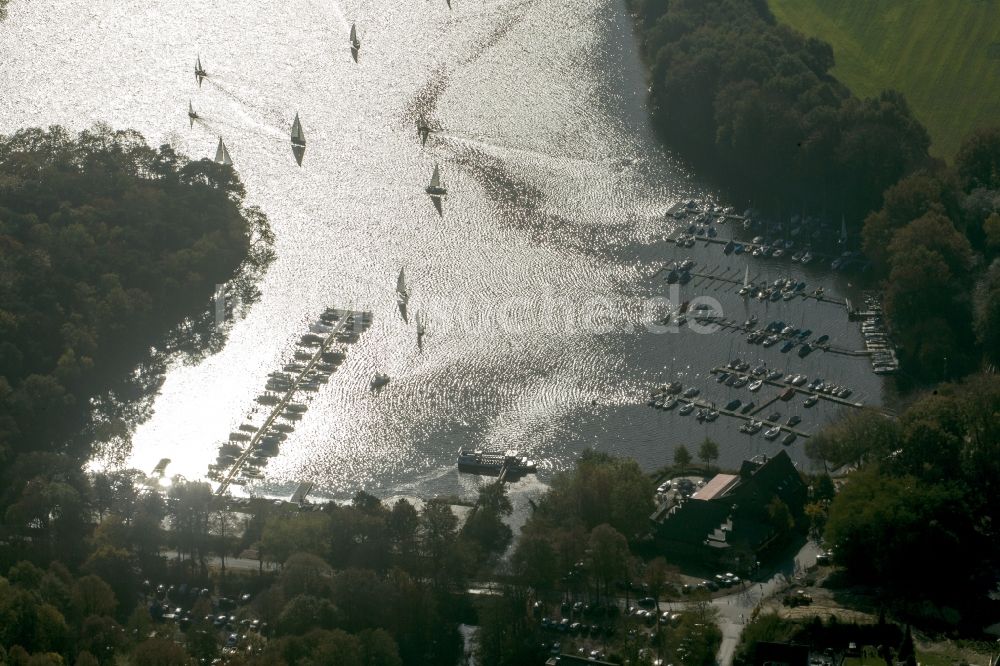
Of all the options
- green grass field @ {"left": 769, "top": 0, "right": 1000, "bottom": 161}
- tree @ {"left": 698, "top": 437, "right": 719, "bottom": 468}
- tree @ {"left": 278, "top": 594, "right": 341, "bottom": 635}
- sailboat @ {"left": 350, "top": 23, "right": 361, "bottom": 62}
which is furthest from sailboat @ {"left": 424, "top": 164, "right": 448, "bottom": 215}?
tree @ {"left": 278, "top": 594, "right": 341, "bottom": 635}

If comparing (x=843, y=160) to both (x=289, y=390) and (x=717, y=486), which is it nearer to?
(x=717, y=486)

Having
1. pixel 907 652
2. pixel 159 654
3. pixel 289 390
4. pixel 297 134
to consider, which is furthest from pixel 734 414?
pixel 297 134

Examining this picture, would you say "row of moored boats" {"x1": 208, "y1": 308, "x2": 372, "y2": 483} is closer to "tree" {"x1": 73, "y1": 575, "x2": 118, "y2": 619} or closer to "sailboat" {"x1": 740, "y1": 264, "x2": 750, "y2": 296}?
"tree" {"x1": 73, "y1": 575, "x2": 118, "y2": 619}

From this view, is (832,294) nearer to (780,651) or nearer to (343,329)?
(343,329)

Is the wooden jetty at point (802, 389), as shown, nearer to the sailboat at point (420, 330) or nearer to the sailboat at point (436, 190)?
the sailboat at point (420, 330)

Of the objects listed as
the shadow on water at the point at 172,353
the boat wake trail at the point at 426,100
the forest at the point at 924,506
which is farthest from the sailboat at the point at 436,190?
the forest at the point at 924,506

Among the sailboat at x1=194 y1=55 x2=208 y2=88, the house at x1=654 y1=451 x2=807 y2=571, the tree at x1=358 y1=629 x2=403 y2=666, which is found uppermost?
the sailboat at x1=194 y1=55 x2=208 y2=88
